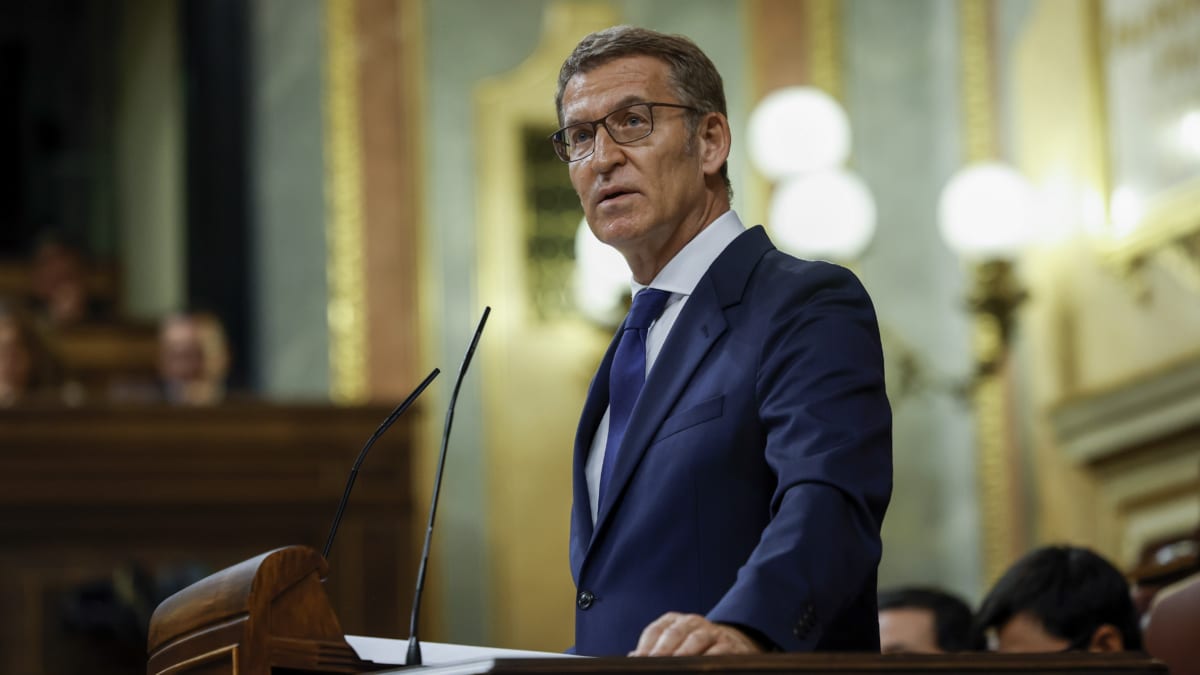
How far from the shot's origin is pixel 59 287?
855cm

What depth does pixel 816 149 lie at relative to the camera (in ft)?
22.2

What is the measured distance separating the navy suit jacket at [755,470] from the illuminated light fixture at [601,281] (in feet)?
12.4

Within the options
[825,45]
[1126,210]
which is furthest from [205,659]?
[825,45]

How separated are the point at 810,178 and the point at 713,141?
171 inches

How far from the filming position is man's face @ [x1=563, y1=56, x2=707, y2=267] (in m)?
2.27

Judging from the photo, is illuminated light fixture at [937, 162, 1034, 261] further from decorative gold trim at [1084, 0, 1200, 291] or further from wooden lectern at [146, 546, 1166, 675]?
wooden lectern at [146, 546, 1166, 675]

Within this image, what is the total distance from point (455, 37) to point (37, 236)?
3477 millimetres

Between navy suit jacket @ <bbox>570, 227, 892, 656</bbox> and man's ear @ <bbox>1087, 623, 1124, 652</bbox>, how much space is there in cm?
119

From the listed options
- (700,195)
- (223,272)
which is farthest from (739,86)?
(700,195)

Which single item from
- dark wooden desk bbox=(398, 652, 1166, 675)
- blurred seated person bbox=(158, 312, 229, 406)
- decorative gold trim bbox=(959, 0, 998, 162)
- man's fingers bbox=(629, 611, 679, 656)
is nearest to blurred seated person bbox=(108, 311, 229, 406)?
blurred seated person bbox=(158, 312, 229, 406)

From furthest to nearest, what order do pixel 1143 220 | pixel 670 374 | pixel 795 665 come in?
pixel 1143 220, pixel 670 374, pixel 795 665

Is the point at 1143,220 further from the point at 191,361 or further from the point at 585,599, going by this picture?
the point at 585,599

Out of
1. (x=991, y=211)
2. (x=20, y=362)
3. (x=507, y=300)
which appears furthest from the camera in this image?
(x=507, y=300)

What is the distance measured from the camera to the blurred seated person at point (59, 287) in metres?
8.45
